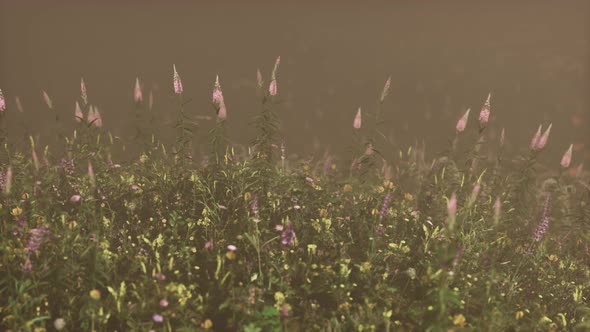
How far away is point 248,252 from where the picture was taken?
3467 mm

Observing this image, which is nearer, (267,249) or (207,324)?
(207,324)

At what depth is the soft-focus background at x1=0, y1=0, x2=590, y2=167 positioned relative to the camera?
328 inches

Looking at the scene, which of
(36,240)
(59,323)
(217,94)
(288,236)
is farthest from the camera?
(217,94)

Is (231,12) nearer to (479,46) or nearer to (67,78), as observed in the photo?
(67,78)

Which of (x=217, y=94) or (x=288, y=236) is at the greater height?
(x=217, y=94)

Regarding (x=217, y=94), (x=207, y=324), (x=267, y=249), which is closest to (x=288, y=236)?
(x=267, y=249)

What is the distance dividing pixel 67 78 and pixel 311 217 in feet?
22.8

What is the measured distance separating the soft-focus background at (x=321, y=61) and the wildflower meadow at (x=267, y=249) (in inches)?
126

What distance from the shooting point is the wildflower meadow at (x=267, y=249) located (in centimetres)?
295

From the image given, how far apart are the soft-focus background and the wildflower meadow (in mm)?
3188

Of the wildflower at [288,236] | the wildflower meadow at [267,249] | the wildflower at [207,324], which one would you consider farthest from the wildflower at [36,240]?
the wildflower at [288,236]

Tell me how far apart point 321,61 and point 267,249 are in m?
7.00

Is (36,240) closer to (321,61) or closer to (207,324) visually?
(207,324)

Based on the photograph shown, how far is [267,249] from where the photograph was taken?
11.4 feet
